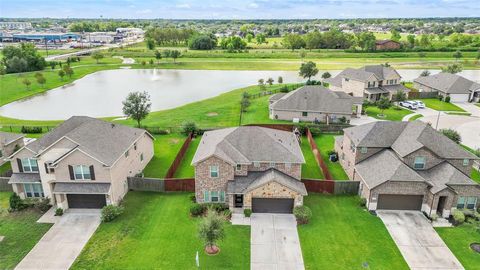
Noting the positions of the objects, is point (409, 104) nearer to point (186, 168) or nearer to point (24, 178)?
point (186, 168)

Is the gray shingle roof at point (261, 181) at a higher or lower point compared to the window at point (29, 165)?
lower

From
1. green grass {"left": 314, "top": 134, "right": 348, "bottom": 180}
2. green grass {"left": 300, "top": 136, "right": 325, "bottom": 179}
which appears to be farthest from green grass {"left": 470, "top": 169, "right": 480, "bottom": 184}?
green grass {"left": 300, "top": 136, "right": 325, "bottom": 179}

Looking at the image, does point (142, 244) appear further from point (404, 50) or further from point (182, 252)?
point (404, 50)

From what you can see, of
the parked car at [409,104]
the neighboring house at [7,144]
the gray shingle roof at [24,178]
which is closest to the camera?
the gray shingle roof at [24,178]

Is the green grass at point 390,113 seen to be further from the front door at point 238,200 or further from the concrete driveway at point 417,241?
the front door at point 238,200

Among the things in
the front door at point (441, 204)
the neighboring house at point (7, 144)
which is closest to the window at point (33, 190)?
the neighboring house at point (7, 144)

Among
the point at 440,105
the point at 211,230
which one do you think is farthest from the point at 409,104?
the point at 211,230

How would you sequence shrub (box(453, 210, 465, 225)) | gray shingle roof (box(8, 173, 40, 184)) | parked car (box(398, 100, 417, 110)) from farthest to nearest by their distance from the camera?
parked car (box(398, 100, 417, 110)) → gray shingle roof (box(8, 173, 40, 184)) → shrub (box(453, 210, 465, 225))

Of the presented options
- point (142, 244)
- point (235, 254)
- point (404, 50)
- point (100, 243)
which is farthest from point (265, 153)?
point (404, 50)

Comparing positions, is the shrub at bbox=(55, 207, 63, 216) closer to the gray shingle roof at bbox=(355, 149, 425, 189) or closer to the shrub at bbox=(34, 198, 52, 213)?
the shrub at bbox=(34, 198, 52, 213)
